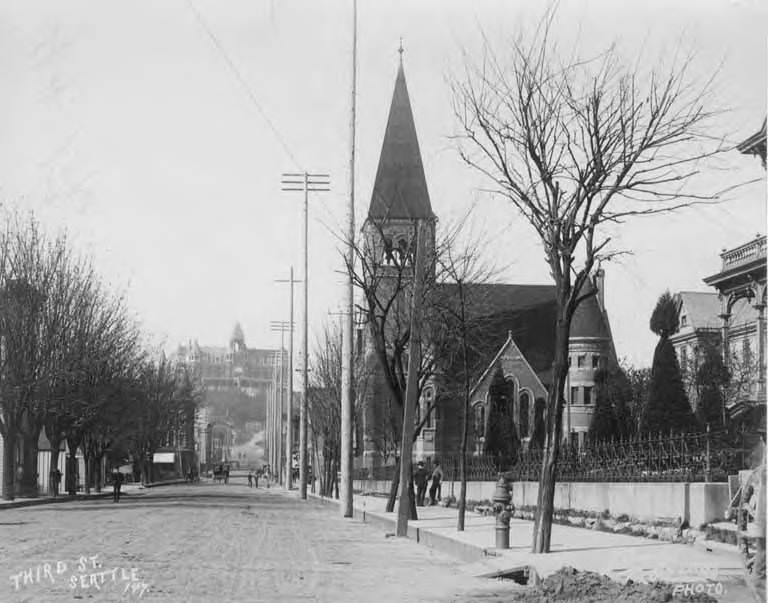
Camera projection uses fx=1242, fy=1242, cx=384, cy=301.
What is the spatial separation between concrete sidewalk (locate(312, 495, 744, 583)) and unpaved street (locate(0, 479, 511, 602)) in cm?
49

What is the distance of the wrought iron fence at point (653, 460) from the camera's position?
19.8m

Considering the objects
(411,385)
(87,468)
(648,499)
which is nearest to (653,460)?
(648,499)

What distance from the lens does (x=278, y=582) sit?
14.5m

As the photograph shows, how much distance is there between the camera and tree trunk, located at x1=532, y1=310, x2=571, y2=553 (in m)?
17.7

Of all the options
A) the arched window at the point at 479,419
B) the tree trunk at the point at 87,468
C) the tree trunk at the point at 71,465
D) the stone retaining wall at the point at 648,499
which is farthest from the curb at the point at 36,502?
the arched window at the point at 479,419

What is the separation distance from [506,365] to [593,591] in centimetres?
8572

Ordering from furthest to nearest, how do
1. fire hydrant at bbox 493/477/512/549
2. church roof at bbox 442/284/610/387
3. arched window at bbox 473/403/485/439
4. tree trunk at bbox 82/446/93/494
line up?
church roof at bbox 442/284/610/387 < arched window at bbox 473/403/485/439 < tree trunk at bbox 82/446/93/494 < fire hydrant at bbox 493/477/512/549

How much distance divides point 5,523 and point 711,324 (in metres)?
48.9

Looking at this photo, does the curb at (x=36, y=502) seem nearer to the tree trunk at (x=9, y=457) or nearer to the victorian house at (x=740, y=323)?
the tree trunk at (x=9, y=457)

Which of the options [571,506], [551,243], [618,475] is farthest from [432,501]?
[551,243]

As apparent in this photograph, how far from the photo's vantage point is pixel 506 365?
9775 centimetres

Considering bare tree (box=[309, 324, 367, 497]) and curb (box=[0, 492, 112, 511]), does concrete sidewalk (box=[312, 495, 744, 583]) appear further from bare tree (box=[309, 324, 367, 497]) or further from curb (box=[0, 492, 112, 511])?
bare tree (box=[309, 324, 367, 497])

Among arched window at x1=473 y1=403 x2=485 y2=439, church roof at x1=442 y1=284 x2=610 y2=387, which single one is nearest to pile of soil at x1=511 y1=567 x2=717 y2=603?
arched window at x1=473 y1=403 x2=485 y2=439

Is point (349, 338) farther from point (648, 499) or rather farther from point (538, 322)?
point (538, 322)
